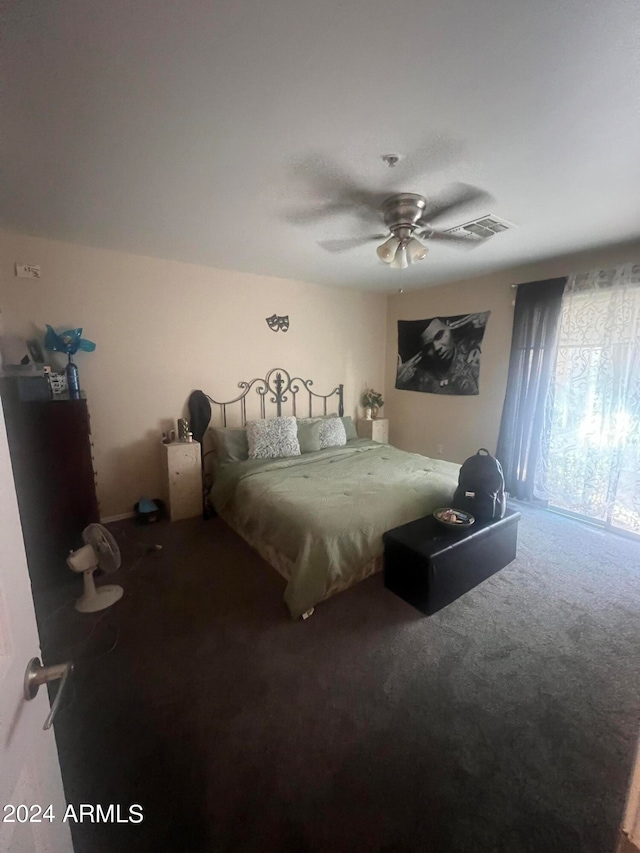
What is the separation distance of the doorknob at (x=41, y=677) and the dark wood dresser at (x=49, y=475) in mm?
1996

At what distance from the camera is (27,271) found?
2.57 meters

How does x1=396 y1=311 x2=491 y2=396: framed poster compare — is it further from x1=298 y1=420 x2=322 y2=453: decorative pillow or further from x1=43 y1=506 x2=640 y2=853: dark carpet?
x1=43 y1=506 x2=640 y2=853: dark carpet

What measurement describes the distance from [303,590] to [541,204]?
106 inches

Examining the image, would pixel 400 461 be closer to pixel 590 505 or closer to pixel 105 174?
pixel 590 505

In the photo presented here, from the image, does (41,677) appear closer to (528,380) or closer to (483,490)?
(483,490)

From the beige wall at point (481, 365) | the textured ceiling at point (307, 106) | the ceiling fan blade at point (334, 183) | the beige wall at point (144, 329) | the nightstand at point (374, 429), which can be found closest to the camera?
the textured ceiling at point (307, 106)

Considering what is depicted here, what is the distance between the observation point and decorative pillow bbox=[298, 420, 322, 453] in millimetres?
3604

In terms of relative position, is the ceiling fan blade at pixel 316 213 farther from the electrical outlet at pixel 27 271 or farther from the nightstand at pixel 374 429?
the nightstand at pixel 374 429

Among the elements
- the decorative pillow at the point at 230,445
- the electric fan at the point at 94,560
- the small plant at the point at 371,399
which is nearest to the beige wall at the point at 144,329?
the decorative pillow at the point at 230,445

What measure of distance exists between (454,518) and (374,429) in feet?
7.84

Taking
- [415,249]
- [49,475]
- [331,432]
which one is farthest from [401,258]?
[49,475]

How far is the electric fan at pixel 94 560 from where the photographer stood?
2.00m

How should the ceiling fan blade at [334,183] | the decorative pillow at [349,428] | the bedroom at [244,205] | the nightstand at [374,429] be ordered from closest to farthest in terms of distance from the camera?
1. the bedroom at [244,205]
2. the ceiling fan blade at [334,183]
3. the decorative pillow at [349,428]
4. the nightstand at [374,429]

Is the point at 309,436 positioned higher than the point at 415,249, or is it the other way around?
the point at 415,249
